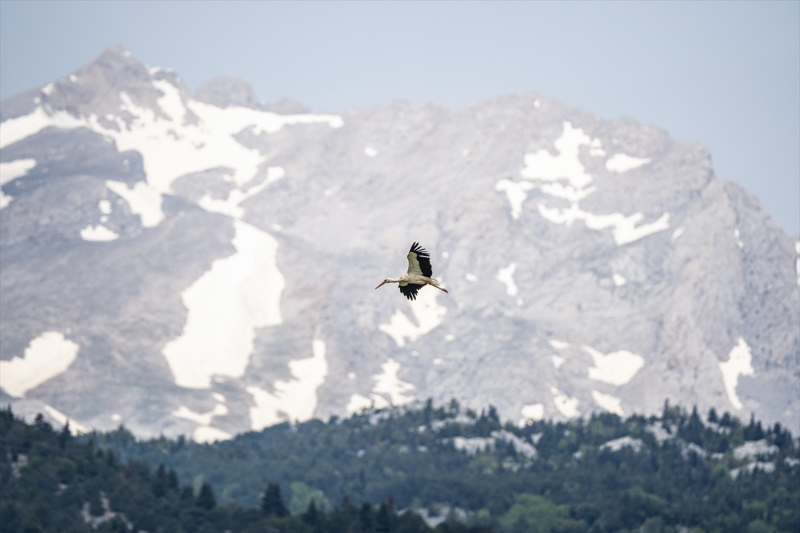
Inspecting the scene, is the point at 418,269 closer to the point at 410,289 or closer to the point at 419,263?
the point at 419,263

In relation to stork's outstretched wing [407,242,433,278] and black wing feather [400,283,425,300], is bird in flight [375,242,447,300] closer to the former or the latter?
stork's outstretched wing [407,242,433,278]

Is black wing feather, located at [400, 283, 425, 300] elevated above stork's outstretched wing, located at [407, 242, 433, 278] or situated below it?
below

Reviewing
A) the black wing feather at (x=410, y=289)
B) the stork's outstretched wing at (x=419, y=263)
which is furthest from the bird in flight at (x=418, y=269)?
the black wing feather at (x=410, y=289)

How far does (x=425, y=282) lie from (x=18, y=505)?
156258 mm

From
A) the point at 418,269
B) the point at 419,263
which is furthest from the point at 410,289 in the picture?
the point at 419,263

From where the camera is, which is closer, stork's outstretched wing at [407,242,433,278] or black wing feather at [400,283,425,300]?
stork's outstretched wing at [407,242,433,278]

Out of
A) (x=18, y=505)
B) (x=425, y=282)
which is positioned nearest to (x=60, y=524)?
(x=18, y=505)

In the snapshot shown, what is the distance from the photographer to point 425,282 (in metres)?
56.8

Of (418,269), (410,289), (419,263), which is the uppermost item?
(419,263)

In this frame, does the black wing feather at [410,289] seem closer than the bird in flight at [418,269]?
No

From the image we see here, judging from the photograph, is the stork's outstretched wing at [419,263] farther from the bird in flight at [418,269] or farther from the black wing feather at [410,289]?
the black wing feather at [410,289]

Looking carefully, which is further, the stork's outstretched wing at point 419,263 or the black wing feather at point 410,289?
the black wing feather at point 410,289

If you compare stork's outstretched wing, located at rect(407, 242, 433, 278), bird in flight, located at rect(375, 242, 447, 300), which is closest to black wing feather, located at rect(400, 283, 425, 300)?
bird in flight, located at rect(375, 242, 447, 300)

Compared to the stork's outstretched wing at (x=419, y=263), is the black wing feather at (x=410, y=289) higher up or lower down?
lower down
